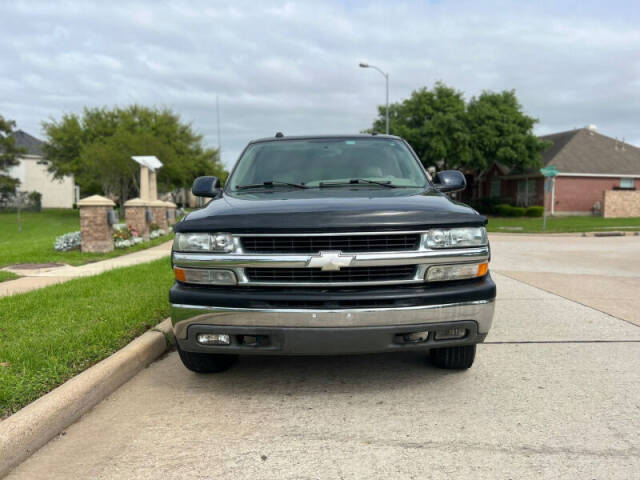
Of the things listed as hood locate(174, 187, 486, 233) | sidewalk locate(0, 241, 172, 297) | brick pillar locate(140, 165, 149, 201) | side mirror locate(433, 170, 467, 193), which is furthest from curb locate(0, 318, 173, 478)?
brick pillar locate(140, 165, 149, 201)

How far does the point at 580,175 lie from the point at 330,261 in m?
37.1

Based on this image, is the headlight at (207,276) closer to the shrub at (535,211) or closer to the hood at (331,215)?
the hood at (331,215)

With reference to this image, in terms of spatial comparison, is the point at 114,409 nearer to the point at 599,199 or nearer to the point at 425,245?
the point at 425,245

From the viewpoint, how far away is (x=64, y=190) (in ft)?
191

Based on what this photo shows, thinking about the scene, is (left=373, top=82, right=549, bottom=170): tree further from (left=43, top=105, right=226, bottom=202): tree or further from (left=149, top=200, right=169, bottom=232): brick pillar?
(left=149, top=200, right=169, bottom=232): brick pillar

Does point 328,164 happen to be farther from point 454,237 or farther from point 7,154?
point 7,154

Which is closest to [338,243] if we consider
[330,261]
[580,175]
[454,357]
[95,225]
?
[330,261]

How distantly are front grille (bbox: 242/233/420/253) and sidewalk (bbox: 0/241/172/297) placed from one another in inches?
191

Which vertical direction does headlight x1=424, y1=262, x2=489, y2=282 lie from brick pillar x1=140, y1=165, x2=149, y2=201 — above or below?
below

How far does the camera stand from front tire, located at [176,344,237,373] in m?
4.06

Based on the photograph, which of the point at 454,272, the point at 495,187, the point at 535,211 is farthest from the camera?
the point at 495,187

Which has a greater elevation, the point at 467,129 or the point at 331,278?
the point at 467,129

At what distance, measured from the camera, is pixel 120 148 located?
31.5 meters

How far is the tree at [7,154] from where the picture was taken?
44.2 m
